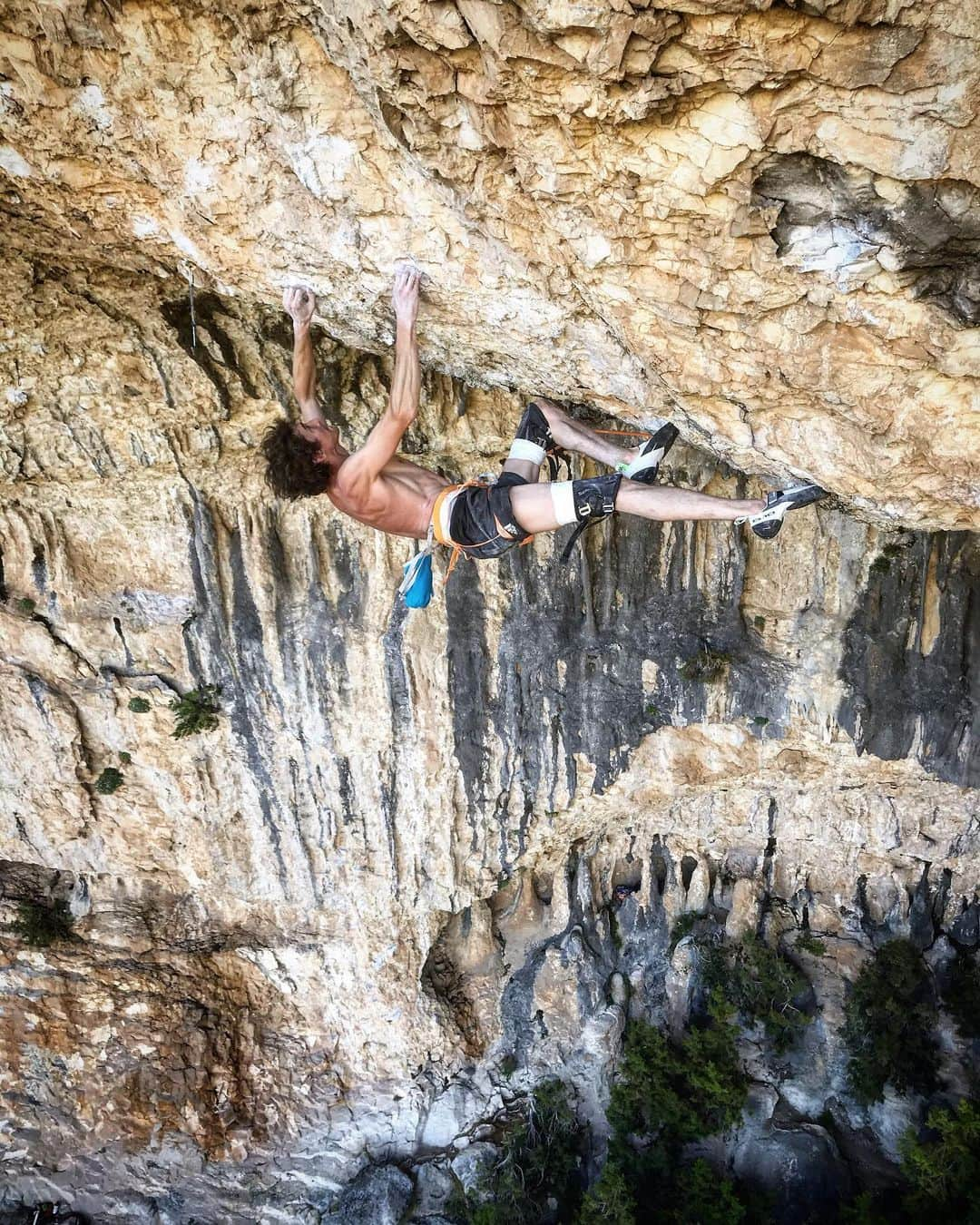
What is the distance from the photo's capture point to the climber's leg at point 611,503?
386 cm

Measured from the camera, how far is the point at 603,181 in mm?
2953

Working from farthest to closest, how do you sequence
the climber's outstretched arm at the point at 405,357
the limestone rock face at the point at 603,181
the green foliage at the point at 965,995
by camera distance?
the green foliage at the point at 965,995 < the climber's outstretched arm at the point at 405,357 < the limestone rock face at the point at 603,181

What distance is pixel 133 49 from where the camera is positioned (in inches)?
122

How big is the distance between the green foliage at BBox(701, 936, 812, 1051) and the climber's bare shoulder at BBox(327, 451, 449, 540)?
796 cm

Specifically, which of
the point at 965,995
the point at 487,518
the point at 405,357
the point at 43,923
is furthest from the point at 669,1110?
the point at 405,357

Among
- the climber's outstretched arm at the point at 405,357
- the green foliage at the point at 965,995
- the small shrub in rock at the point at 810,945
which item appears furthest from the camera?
the small shrub in rock at the point at 810,945

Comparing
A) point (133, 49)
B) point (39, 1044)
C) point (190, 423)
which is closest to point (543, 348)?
point (133, 49)

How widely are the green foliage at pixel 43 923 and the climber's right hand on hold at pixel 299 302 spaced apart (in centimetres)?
912

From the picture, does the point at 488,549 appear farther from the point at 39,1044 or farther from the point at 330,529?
the point at 39,1044

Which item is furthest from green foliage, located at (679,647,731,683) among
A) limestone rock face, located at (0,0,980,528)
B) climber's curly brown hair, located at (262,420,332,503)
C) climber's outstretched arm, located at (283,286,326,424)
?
climber's outstretched arm, located at (283,286,326,424)

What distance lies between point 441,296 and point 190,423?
9.06 feet

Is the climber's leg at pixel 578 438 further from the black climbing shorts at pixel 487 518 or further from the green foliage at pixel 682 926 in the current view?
the green foliage at pixel 682 926

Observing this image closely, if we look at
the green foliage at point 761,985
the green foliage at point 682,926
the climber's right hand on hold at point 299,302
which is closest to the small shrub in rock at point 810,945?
the green foliage at point 761,985

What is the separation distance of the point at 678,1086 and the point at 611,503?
8893 mm
